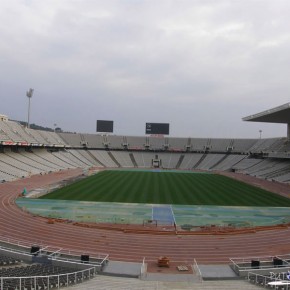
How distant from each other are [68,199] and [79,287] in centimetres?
2702

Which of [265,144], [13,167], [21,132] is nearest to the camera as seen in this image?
[13,167]

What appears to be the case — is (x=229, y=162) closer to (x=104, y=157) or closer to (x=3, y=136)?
(x=104, y=157)

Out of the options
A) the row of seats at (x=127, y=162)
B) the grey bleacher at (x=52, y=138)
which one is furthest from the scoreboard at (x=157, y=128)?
the grey bleacher at (x=52, y=138)

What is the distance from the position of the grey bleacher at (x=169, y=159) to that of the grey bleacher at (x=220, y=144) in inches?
420

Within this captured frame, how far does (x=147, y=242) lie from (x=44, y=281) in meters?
11.4

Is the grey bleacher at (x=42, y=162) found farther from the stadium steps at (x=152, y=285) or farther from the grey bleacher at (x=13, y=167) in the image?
the stadium steps at (x=152, y=285)

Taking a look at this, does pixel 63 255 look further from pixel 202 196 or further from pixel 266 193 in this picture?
pixel 266 193

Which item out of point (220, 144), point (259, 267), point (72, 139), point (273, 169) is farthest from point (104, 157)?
point (259, 267)

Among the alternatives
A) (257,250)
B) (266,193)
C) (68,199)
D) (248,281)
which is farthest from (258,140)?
(248,281)

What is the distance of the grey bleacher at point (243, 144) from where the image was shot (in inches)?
4179

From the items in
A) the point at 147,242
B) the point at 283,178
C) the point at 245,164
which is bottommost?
the point at 147,242

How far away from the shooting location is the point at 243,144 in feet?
356

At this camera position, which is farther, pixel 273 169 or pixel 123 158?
pixel 123 158

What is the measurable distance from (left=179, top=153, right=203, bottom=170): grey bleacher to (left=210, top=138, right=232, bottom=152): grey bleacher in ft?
16.3
